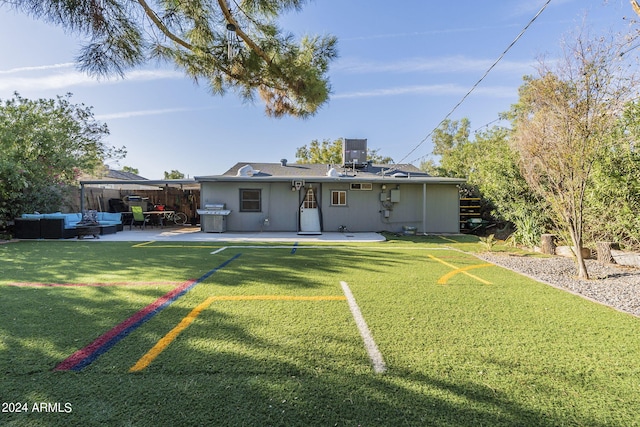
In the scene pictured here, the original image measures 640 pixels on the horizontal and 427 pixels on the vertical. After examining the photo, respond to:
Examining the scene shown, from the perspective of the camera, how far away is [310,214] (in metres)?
11.3

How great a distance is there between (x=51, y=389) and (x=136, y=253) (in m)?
5.52

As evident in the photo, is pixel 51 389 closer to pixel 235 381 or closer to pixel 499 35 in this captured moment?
pixel 235 381

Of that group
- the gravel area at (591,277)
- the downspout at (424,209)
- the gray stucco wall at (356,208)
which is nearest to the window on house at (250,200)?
the gray stucco wall at (356,208)

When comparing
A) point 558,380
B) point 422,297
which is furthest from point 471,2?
point 558,380

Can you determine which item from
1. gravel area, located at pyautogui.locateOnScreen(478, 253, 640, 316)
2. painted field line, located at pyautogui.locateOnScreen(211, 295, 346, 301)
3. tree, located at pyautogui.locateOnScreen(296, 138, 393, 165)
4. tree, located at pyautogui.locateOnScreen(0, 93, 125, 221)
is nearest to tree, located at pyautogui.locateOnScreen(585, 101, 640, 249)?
gravel area, located at pyautogui.locateOnScreen(478, 253, 640, 316)

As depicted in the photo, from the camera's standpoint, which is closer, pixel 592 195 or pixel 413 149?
pixel 592 195

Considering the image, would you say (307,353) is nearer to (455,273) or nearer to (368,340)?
(368,340)

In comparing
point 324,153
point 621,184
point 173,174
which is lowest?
point 621,184

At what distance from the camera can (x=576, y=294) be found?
149 inches

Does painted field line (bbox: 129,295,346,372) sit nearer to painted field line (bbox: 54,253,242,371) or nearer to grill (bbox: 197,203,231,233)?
painted field line (bbox: 54,253,242,371)

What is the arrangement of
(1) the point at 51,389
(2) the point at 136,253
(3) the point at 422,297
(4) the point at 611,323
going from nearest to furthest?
(1) the point at 51,389 < (4) the point at 611,323 < (3) the point at 422,297 < (2) the point at 136,253

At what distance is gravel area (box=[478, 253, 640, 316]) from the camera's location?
3.63m

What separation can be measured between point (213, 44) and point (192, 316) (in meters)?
5.34

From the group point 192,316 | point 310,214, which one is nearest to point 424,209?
point 310,214
